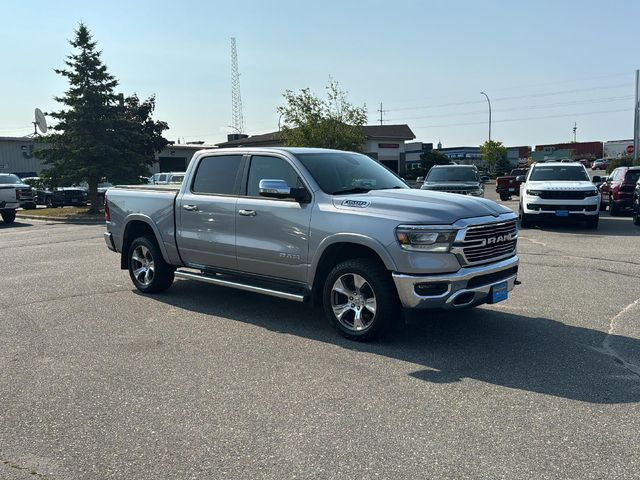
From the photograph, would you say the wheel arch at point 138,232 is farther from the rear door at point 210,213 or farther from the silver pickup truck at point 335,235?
the rear door at point 210,213

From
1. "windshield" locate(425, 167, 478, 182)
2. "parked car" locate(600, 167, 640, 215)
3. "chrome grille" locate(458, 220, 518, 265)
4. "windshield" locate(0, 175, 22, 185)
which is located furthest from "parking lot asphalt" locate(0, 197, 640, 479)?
"windshield" locate(0, 175, 22, 185)

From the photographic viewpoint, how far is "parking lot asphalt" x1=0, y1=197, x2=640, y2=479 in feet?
11.3

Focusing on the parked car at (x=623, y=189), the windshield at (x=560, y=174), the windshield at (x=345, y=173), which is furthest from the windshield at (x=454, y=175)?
the windshield at (x=345, y=173)

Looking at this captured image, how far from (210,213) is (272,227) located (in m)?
1.07

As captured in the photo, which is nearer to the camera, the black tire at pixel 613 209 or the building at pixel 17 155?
the black tire at pixel 613 209

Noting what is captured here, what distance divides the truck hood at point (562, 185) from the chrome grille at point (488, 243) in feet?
33.7

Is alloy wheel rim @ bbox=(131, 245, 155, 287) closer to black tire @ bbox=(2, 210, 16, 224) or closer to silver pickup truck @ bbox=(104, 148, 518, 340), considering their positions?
silver pickup truck @ bbox=(104, 148, 518, 340)

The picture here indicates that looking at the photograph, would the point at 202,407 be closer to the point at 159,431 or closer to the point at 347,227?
the point at 159,431

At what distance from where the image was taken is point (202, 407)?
4.25 m

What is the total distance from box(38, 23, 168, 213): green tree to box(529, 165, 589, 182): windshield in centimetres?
1724

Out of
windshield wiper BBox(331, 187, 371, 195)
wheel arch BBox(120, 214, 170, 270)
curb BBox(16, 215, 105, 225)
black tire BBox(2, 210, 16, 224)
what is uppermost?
windshield wiper BBox(331, 187, 371, 195)

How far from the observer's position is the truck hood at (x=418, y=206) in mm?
5320

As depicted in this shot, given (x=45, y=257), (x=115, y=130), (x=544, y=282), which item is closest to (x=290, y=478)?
(x=544, y=282)

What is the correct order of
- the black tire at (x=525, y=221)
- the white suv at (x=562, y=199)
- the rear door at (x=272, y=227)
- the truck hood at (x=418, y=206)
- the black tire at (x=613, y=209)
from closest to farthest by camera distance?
the truck hood at (x=418, y=206)
the rear door at (x=272, y=227)
the white suv at (x=562, y=199)
the black tire at (x=525, y=221)
the black tire at (x=613, y=209)
